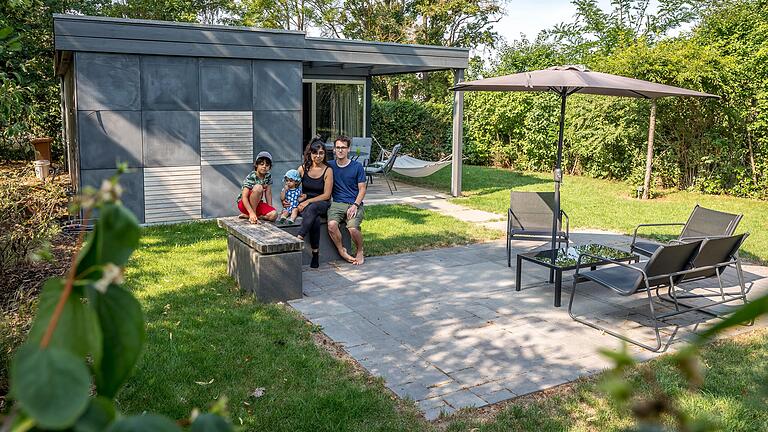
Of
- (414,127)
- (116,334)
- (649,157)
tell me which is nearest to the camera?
(116,334)

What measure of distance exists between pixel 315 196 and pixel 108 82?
11.7ft

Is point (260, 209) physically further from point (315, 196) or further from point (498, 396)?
point (498, 396)

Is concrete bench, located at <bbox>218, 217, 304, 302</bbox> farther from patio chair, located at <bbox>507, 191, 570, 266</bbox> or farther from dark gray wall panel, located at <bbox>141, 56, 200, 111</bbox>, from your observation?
dark gray wall panel, located at <bbox>141, 56, 200, 111</bbox>

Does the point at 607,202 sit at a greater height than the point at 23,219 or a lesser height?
lesser

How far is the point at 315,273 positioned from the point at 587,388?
331 cm

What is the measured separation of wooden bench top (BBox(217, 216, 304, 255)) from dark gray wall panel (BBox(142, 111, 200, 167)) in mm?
2974

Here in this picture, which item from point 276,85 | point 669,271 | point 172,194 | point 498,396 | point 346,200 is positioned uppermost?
point 276,85

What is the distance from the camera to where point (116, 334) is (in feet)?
1.58

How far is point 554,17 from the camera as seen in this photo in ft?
84.4

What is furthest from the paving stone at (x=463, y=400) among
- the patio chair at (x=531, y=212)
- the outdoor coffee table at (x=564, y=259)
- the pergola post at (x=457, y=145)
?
the pergola post at (x=457, y=145)

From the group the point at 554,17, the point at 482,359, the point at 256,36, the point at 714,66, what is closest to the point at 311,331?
the point at 482,359

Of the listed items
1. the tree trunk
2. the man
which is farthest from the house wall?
the tree trunk

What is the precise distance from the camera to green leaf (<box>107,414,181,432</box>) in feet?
1.48

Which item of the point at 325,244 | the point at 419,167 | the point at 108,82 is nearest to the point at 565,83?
the point at 325,244
